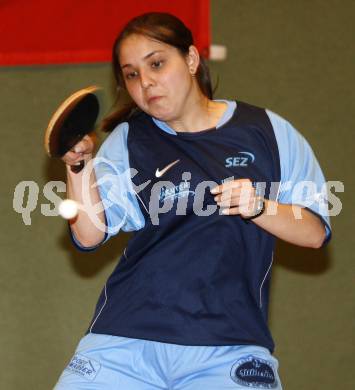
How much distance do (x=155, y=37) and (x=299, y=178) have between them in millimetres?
624

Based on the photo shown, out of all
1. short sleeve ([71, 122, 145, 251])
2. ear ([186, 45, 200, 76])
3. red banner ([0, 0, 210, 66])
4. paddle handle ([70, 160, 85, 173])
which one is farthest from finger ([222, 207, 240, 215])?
red banner ([0, 0, 210, 66])

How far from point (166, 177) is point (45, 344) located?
1576mm

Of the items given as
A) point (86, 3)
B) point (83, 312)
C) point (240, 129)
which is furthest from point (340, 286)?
point (86, 3)

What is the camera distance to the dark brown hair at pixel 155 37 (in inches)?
97.0

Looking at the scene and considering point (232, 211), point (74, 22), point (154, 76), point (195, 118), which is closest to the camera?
point (232, 211)

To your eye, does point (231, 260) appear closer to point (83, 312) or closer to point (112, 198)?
point (112, 198)

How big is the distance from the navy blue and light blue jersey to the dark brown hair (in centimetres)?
7

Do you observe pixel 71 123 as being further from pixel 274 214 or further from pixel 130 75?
pixel 274 214

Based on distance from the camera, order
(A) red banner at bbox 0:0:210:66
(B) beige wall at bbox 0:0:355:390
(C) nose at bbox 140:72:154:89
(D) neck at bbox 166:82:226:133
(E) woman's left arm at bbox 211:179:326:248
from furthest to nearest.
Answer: (B) beige wall at bbox 0:0:355:390 < (A) red banner at bbox 0:0:210:66 < (D) neck at bbox 166:82:226:133 < (C) nose at bbox 140:72:154:89 < (E) woman's left arm at bbox 211:179:326:248

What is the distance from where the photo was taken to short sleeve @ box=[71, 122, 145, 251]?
2475 millimetres

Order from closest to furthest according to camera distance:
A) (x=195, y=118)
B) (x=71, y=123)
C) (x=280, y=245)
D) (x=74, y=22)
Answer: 1. (x=71, y=123)
2. (x=195, y=118)
3. (x=74, y=22)
4. (x=280, y=245)

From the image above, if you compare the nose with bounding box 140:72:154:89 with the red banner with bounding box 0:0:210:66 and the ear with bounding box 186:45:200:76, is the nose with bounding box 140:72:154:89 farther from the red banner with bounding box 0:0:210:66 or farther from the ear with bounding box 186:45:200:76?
the red banner with bounding box 0:0:210:66

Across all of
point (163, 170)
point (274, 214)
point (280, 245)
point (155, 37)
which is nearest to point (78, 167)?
point (163, 170)

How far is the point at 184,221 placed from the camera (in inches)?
91.0
